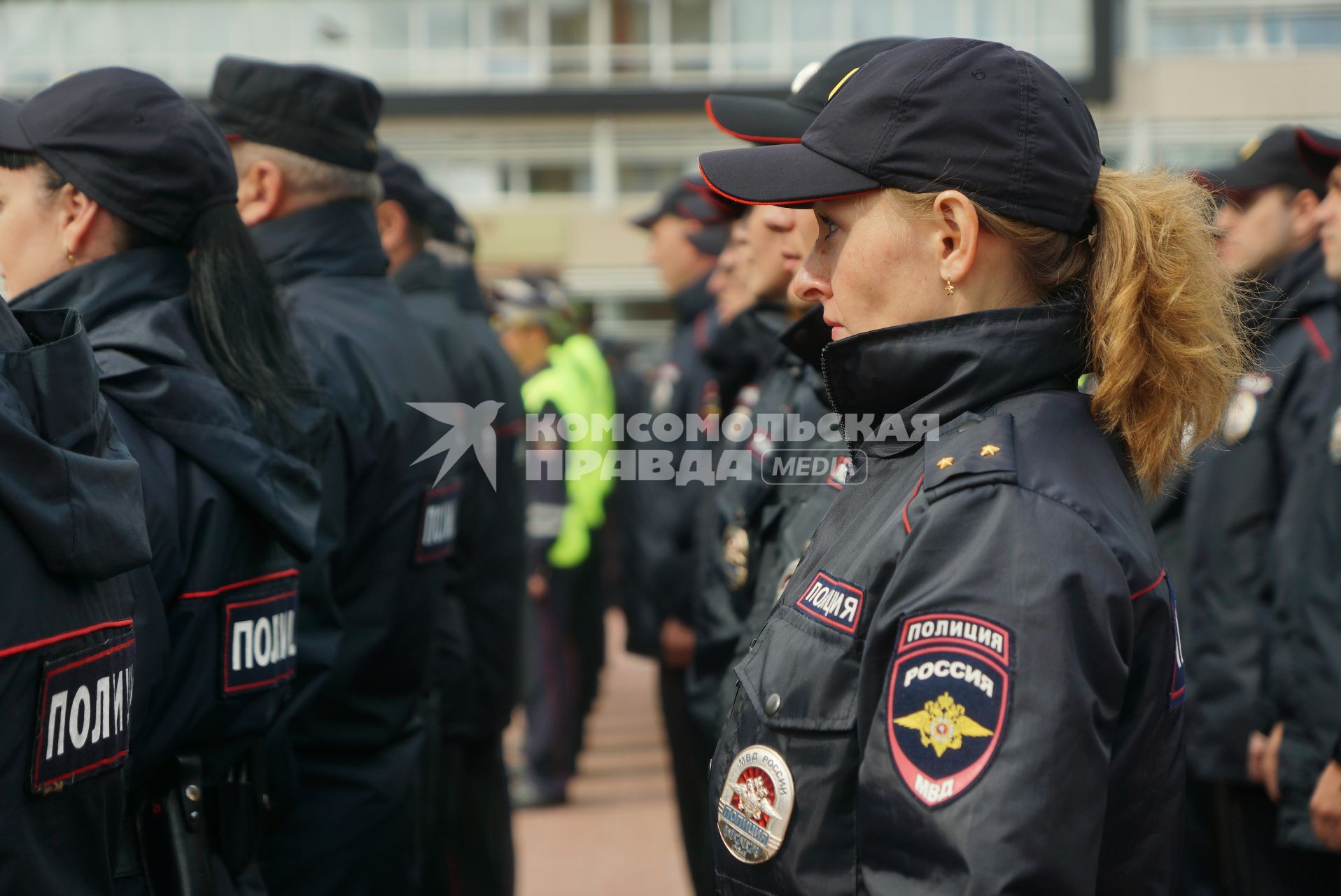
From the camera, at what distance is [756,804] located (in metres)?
1.74

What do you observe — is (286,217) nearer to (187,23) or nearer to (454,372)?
(454,372)

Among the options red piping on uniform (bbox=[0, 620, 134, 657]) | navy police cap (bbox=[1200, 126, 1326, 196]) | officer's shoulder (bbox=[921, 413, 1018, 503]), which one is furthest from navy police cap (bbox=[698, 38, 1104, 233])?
navy police cap (bbox=[1200, 126, 1326, 196])

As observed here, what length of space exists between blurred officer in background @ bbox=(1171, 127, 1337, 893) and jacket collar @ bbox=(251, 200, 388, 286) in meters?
2.39

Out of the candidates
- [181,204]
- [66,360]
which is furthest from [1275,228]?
[66,360]

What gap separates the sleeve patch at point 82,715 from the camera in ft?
5.67

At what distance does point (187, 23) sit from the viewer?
30312mm

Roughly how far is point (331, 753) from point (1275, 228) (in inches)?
130

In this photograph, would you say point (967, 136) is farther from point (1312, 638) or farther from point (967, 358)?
point (1312, 638)

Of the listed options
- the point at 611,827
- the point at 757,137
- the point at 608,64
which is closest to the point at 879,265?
the point at 757,137

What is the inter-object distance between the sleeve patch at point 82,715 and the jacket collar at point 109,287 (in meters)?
0.75

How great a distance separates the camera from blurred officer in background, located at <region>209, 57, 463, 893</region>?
3193 mm

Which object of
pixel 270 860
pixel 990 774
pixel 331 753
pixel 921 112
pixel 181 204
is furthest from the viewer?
pixel 331 753

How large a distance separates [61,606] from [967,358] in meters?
1.26

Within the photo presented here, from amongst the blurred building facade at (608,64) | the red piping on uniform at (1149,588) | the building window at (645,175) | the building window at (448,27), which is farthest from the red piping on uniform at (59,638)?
the building window at (448,27)
